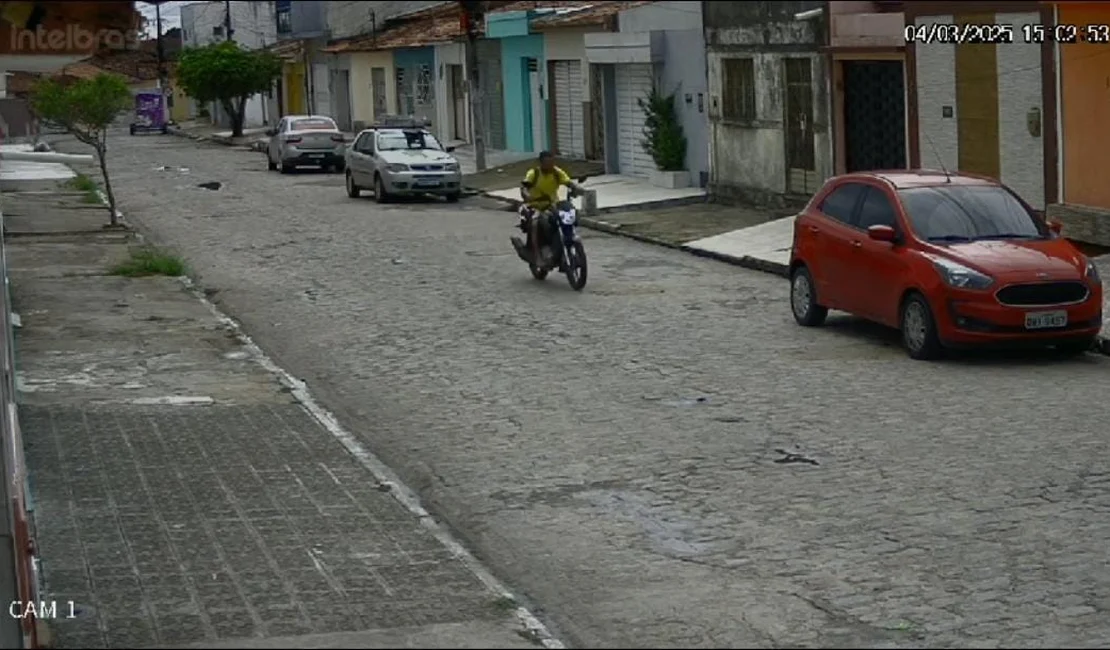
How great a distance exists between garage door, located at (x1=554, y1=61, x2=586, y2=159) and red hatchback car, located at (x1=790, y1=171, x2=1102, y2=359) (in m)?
25.4

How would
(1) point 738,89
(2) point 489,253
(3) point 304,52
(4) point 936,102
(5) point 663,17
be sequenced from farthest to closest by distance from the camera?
(3) point 304,52, (5) point 663,17, (1) point 738,89, (2) point 489,253, (4) point 936,102

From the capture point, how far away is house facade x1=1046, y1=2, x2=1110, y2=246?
847 inches

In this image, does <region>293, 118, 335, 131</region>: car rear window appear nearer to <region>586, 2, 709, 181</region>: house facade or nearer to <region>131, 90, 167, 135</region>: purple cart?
<region>586, 2, 709, 181</region>: house facade

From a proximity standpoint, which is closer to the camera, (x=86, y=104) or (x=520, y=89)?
(x=86, y=104)

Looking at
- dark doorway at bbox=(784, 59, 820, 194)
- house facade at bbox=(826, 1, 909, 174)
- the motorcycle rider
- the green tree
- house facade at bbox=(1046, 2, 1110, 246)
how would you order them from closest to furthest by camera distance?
house facade at bbox=(1046, 2, 1110, 246) → the motorcycle rider → house facade at bbox=(826, 1, 909, 174) → dark doorway at bbox=(784, 59, 820, 194) → the green tree

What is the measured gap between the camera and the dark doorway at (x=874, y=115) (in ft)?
88.2

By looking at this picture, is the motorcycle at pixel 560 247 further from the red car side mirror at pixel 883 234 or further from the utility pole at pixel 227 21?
the utility pole at pixel 227 21

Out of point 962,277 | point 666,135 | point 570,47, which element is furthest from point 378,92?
point 962,277

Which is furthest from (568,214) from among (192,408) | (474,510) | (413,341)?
(474,510)

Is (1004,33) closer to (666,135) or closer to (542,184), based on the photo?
(542,184)

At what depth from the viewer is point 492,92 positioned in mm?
51156

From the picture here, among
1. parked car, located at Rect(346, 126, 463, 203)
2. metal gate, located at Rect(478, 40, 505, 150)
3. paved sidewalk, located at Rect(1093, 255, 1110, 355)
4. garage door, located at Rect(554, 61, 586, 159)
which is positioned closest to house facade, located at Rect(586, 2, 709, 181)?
garage door, located at Rect(554, 61, 586, 159)

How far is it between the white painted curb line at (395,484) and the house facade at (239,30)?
215 feet

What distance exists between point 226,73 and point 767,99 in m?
43.5
